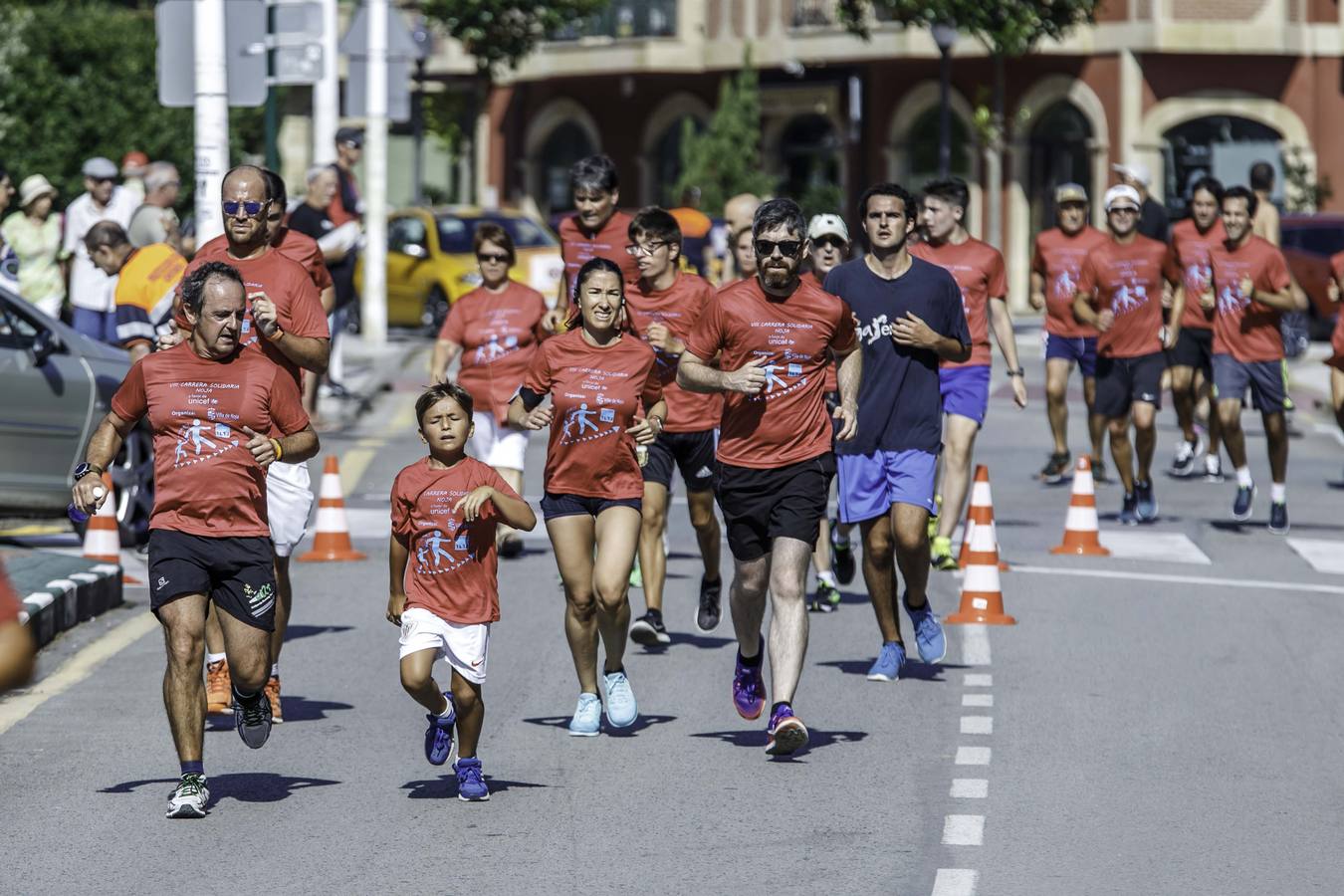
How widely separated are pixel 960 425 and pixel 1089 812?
5397mm

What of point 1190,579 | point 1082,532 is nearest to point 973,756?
point 1190,579

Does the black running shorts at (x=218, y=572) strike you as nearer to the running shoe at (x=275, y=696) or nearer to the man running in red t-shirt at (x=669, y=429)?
the running shoe at (x=275, y=696)

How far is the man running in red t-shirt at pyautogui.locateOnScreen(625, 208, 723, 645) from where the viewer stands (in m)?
11.5

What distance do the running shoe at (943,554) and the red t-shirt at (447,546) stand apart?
5.69 meters

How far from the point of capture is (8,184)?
17.0 m

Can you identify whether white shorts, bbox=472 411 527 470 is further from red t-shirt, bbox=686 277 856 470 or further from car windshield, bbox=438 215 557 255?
car windshield, bbox=438 215 557 255

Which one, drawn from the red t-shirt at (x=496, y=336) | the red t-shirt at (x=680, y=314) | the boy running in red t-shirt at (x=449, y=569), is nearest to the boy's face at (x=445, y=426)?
the boy running in red t-shirt at (x=449, y=569)

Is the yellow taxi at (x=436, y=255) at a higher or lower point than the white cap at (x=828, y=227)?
lower

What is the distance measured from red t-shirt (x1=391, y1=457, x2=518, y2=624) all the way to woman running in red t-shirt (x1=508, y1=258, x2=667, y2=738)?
1.11 m

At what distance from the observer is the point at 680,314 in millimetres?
11633

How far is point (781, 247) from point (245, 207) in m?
1.88

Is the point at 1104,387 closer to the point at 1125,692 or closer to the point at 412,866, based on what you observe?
the point at 1125,692

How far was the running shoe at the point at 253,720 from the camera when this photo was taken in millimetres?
8555

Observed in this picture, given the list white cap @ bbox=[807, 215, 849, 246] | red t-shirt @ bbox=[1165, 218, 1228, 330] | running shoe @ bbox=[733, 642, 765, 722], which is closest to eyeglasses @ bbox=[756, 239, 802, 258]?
running shoe @ bbox=[733, 642, 765, 722]
